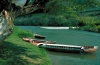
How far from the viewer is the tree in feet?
33.3

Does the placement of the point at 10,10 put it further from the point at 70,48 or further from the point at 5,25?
the point at 70,48

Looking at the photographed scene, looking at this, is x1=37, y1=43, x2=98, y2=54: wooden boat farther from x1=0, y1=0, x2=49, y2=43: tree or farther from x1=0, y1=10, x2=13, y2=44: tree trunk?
x1=0, y1=10, x2=13, y2=44: tree trunk

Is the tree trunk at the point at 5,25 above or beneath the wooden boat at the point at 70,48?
above

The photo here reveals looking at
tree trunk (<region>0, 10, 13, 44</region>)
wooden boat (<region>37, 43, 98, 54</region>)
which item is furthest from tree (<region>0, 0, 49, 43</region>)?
wooden boat (<region>37, 43, 98, 54</region>)

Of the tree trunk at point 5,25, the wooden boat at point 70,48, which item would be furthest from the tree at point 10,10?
the wooden boat at point 70,48

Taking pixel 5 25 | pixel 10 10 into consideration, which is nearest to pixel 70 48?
pixel 10 10

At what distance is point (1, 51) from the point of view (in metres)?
13.9

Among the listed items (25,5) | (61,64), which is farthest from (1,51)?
(61,64)

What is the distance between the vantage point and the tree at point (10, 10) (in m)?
10.1

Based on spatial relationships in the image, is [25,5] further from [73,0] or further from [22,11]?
[73,0]

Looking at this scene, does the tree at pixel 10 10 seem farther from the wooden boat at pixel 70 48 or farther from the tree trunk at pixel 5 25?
the wooden boat at pixel 70 48

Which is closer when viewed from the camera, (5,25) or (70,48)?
(5,25)

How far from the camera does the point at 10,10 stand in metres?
10.8

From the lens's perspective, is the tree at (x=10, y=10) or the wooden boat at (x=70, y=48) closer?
the tree at (x=10, y=10)
